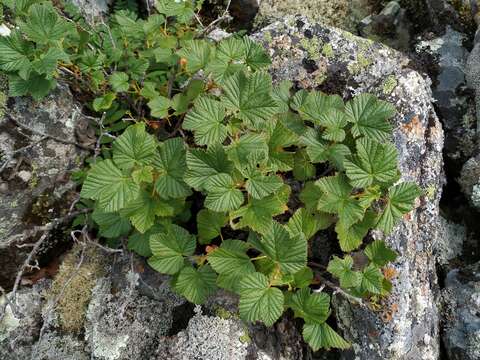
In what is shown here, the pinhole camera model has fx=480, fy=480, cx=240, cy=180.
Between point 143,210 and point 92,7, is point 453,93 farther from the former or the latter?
point 92,7

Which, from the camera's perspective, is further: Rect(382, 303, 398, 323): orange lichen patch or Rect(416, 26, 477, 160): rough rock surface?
Rect(416, 26, 477, 160): rough rock surface

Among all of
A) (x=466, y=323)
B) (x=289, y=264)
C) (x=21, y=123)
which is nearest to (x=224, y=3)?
(x=21, y=123)

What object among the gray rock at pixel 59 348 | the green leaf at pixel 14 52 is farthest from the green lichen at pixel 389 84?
the gray rock at pixel 59 348

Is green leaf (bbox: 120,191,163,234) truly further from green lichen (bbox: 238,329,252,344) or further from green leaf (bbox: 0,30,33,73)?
green leaf (bbox: 0,30,33,73)

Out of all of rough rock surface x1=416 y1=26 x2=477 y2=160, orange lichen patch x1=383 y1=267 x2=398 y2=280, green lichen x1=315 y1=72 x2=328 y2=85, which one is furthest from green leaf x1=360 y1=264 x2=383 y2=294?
rough rock surface x1=416 y1=26 x2=477 y2=160

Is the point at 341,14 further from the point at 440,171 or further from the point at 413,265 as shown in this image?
the point at 413,265

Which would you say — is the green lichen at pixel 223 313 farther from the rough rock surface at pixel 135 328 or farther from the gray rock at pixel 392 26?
the gray rock at pixel 392 26
